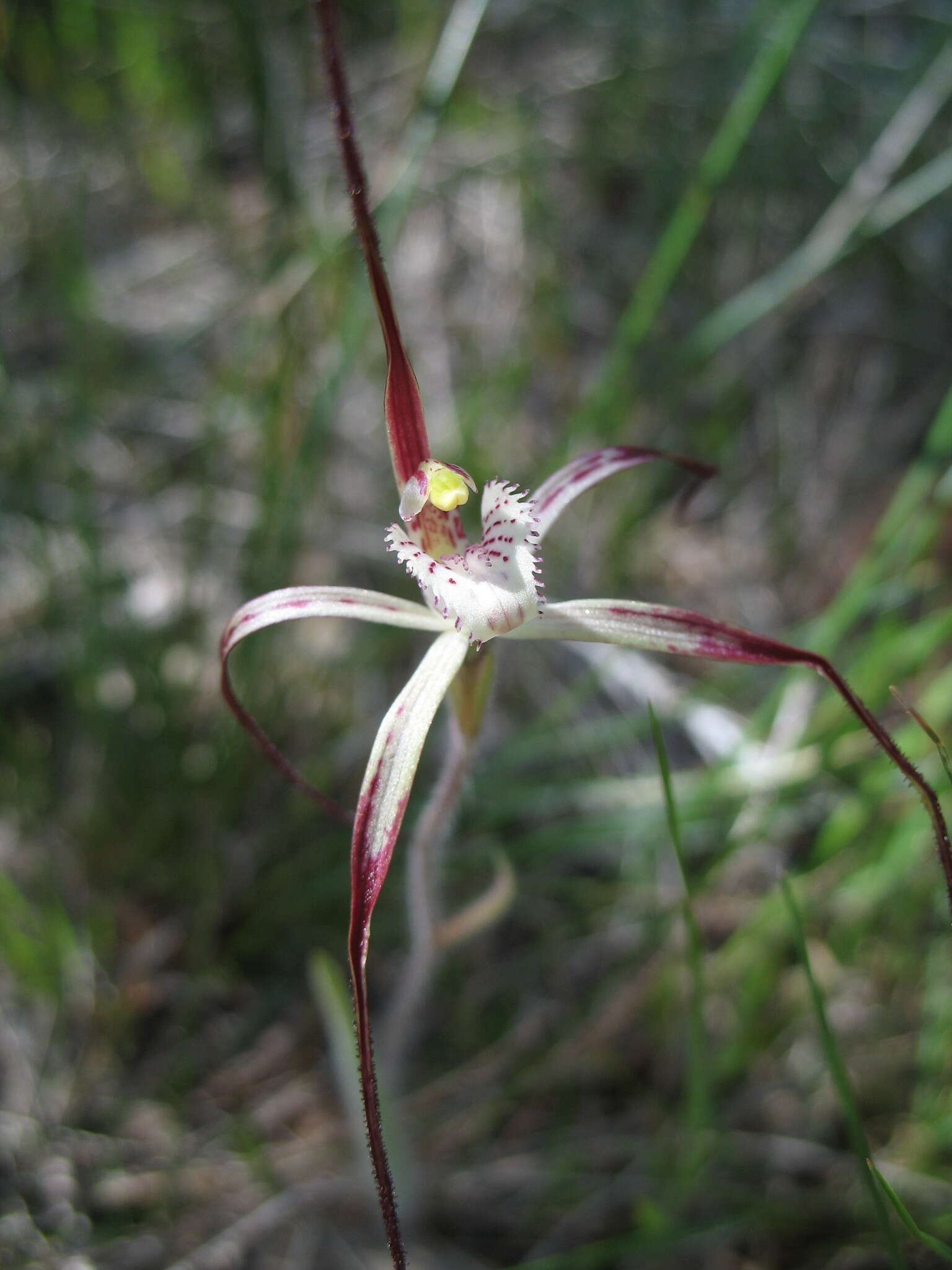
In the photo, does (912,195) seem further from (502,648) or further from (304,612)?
(304,612)

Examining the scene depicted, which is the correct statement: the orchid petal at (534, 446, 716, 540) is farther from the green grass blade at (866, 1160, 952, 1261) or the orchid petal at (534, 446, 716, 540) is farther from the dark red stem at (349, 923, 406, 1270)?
the green grass blade at (866, 1160, 952, 1261)

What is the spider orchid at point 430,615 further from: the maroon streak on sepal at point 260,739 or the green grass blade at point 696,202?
the green grass blade at point 696,202

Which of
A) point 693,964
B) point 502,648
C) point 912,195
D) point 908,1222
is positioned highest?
point 912,195

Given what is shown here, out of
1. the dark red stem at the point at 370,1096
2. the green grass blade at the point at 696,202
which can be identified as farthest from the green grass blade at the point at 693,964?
the green grass blade at the point at 696,202

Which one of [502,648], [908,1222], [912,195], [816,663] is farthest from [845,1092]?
[912,195]

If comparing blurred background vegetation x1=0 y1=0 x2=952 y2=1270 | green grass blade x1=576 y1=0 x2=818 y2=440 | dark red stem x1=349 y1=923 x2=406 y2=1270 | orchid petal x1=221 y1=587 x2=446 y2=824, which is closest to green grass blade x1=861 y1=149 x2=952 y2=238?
blurred background vegetation x1=0 y1=0 x2=952 y2=1270

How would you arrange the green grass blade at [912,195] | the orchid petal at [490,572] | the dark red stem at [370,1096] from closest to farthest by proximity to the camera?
the dark red stem at [370,1096] < the orchid petal at [490,572] < the green grass blade at [912,195]

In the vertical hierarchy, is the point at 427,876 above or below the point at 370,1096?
above

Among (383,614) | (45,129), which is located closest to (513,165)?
(45,129)
